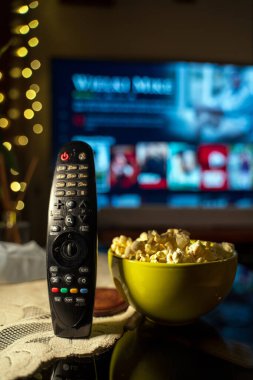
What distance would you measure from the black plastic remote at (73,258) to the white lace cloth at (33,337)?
0.02 m

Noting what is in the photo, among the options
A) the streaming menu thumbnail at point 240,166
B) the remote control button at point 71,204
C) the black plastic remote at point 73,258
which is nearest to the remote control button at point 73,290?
the black plastic remote at point 73,258

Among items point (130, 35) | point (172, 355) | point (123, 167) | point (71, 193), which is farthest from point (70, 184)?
point (130, 35)

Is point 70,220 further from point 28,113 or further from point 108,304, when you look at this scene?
point 28,113

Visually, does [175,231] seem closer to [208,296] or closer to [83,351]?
[208,296]

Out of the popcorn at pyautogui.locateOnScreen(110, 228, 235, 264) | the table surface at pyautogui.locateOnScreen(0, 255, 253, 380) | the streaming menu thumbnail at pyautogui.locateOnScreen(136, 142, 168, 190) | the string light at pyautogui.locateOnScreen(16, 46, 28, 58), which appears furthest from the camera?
the streaming menu thumbnail at pyautogui.locateOnScreen(136, 142, 168, 190)

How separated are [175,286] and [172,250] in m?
0.05

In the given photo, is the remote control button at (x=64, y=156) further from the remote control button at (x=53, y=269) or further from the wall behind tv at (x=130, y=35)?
the wall behind tv at (x=130, y=35)

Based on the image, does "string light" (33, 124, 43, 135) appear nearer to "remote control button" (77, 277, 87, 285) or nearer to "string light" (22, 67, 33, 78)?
"string light" (22, 67, 33, 78)

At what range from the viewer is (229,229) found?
2465mm

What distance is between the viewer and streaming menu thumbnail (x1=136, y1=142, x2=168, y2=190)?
2.43m

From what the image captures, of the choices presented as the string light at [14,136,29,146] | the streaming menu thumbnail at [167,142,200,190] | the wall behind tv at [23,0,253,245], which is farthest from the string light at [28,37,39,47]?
the streaming menu thumbnail at [167,142,200,190]

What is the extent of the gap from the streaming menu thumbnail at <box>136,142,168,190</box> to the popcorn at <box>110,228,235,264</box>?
1808 millimetres

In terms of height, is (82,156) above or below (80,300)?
above

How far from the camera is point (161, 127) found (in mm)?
2453
